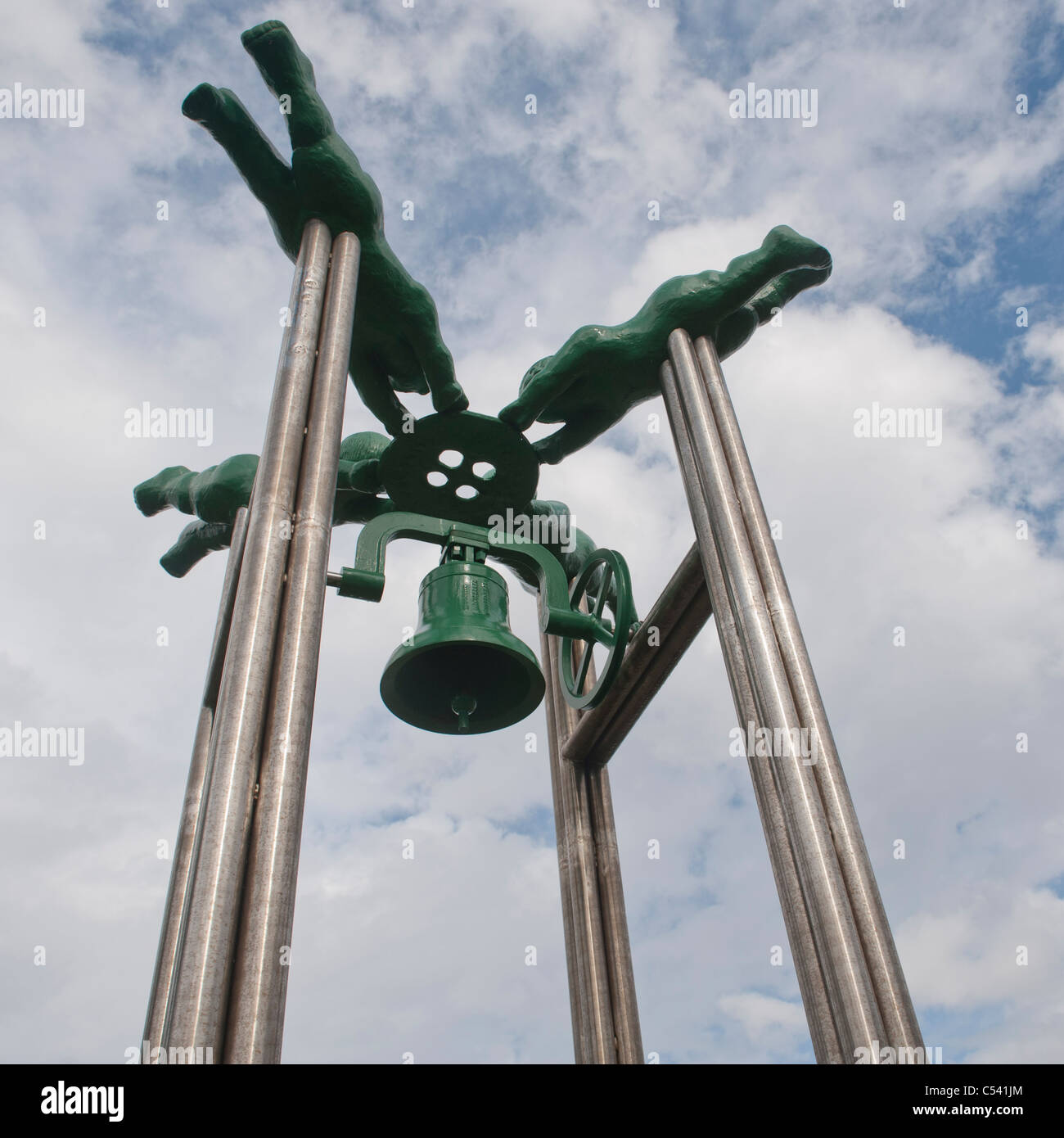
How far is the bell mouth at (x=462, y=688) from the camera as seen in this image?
591 centimetres

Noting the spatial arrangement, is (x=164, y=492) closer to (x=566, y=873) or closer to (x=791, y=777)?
(x=566, y=873)

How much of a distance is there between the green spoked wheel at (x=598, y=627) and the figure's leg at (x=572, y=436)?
81 cm

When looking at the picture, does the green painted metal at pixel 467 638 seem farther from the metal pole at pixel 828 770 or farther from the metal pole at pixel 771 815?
the metal pole at pixel 828 770

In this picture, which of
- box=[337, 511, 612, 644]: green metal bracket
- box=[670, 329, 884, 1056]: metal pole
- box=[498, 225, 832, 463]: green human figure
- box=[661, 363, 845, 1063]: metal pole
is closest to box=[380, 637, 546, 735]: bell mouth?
box=[337, 511, 612, 644]: green metal bracket

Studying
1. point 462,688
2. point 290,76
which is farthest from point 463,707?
point 290,76

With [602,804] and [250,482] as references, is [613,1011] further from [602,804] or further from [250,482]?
[250,482]

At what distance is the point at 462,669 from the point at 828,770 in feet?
8.85

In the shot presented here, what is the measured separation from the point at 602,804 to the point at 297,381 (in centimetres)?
394

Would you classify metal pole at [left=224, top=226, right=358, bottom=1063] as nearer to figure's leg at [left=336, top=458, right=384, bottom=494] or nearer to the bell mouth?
the bell mouth

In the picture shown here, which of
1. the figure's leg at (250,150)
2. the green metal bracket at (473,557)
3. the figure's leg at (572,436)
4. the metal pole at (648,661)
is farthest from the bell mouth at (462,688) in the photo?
the figure's leg at (250,150)

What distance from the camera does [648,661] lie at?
618 cm
